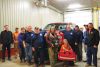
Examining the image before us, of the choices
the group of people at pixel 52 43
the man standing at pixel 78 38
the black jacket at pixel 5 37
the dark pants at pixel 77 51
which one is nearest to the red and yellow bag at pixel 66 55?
the group of people at pixel 52 43

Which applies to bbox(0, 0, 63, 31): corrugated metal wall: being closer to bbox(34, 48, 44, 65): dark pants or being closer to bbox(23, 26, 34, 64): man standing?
bbox(23, 26, 34, 64): man standing

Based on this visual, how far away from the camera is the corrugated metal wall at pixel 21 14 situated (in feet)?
43.1

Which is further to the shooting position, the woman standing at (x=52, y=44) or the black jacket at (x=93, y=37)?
the black jacket at (x=93, y=37)

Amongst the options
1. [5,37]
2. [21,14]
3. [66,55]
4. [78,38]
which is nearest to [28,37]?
[5,37]

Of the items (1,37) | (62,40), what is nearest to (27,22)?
(1,37)

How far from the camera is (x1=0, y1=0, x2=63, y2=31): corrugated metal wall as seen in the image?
13125mm

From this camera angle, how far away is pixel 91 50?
908 centimetres

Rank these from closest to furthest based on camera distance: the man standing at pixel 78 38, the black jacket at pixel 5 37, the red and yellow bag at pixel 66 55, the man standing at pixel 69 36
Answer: the red and yellow bag at pixel 66 55
the man standing at pixel 69 36
the man standing at pixel 78 38
the black jacket at pixel 5 37

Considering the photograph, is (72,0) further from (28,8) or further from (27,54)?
(27,54)

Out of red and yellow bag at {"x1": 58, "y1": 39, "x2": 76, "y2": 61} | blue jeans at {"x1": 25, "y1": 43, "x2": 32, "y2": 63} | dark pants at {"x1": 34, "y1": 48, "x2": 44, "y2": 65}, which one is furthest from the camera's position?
blue jeans at {"x1": 25, "y1": 43, "x2": 32, "y2": 63}

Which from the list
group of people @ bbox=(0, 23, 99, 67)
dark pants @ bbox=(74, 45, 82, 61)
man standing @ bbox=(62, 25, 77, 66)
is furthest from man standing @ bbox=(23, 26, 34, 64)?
dark pants @ bbox=(74, 45, 82, 61)

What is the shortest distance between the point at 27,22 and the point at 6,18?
269 centimetres

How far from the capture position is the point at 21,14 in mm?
14836

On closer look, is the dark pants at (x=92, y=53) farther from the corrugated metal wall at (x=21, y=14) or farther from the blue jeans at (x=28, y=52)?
the corrugated metal wall at (x=21, y=14)
